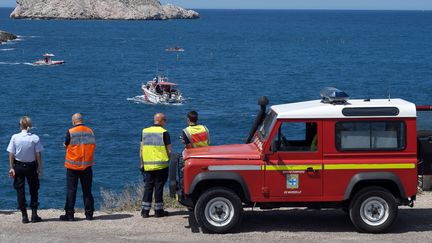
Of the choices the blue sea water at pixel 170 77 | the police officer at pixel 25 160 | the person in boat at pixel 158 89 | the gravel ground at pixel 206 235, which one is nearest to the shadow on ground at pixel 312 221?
the gravel ground at pixel 206 235

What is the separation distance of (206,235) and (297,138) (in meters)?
2.03

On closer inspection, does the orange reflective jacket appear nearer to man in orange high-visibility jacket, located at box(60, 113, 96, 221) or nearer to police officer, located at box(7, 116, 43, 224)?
man in orange high-visibility jacket, located at box(60, 113, 96, 221)

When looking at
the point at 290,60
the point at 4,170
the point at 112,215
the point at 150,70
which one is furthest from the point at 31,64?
the point at 112,215

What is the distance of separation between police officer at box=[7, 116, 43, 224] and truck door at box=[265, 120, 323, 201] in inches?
146

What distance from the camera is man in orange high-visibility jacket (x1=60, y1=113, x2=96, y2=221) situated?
13.3 metres

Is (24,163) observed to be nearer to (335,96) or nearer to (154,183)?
(154,183)

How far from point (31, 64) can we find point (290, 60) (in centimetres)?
3652

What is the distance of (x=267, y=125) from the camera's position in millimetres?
12875

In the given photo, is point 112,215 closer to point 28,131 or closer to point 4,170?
point 28,131

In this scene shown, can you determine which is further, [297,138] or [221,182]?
[297,138]

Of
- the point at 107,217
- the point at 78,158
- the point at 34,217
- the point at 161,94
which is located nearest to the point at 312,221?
the point at 107,217

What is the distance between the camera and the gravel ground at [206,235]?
12.3m

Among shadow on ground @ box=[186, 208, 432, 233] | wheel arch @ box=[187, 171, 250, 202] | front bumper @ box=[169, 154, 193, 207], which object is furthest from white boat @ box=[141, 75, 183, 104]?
wheel arch @ box=[187, 171, 250, 202]

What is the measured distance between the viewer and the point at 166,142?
44.6 ft
